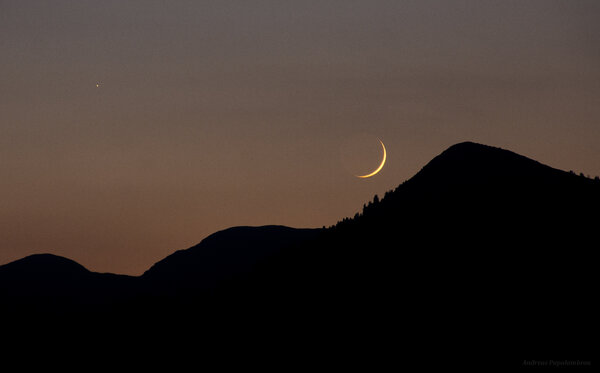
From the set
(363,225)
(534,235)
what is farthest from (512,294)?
(363,225)

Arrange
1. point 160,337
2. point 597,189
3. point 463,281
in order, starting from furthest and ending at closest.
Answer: point 160,337 → point 597,189 → point 463,281

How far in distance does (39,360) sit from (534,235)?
131m

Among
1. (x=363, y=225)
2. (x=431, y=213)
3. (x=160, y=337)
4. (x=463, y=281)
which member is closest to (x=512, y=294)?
(x=463, y=281)

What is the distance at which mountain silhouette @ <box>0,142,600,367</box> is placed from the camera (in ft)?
359

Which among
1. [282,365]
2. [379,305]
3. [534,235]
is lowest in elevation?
[282,365]

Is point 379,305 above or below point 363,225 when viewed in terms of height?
below

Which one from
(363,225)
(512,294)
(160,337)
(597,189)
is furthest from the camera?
(160,337)

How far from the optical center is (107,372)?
173m

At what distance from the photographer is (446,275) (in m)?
128

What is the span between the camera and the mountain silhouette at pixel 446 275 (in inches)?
4311

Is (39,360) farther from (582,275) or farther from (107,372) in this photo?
(582,275)

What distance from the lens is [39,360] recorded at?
192500 mm

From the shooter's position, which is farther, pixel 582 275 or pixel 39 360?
pixel 39 360

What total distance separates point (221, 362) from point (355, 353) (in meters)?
36.8
